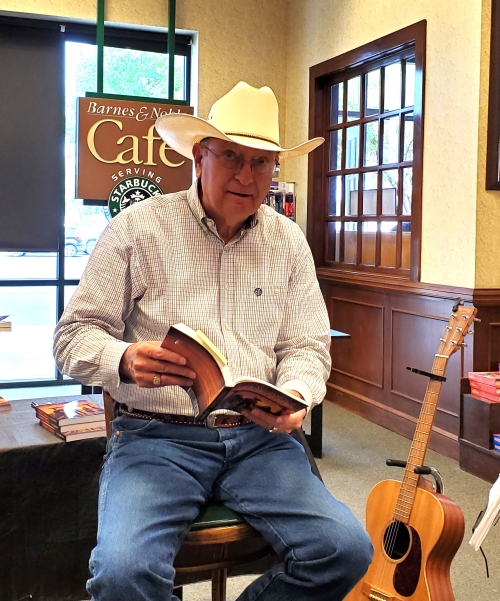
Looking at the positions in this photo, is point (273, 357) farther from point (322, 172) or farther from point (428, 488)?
point (322, 172)

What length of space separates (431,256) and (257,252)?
2.17 m

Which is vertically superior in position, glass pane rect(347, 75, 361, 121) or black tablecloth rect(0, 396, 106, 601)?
glass pane rect(347, 75, 361, 121)

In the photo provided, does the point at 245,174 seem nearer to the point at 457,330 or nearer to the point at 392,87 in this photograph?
the point at 457,330

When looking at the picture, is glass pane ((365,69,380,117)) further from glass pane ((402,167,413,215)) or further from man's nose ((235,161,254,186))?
man's nose ((235,161,254,186))

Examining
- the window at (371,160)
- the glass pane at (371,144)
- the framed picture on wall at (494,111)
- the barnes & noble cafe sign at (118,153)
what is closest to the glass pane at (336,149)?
the window at (371,160)

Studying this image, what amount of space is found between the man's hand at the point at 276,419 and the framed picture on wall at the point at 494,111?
2287 millimetres

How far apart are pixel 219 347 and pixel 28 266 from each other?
3.64 m

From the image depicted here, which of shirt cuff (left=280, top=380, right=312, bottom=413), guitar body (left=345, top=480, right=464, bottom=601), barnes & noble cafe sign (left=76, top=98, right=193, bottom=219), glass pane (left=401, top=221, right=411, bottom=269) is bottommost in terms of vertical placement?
guitar body (left=345, top=480, right=464, bottom=601)

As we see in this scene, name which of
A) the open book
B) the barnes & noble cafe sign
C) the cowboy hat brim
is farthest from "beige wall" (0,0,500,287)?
the open book

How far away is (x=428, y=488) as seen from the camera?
2.03 meters

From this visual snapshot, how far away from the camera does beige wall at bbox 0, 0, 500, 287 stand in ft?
11.4

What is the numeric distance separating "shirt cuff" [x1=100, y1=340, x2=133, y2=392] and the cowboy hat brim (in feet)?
1.79

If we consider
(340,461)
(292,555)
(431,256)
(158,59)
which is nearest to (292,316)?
(292,555)

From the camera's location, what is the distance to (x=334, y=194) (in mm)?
4922
